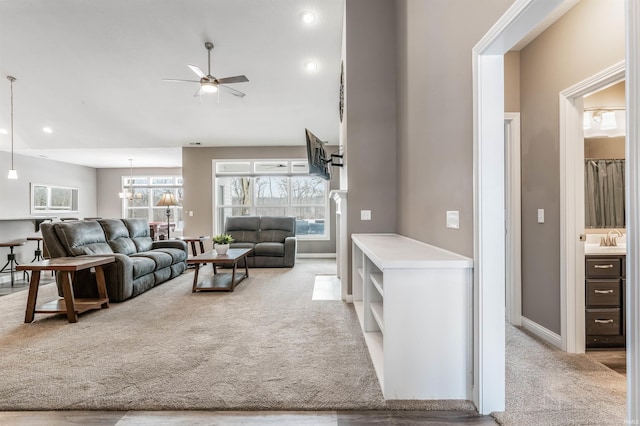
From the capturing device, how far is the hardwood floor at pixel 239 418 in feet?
5.26

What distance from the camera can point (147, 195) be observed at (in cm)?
1079

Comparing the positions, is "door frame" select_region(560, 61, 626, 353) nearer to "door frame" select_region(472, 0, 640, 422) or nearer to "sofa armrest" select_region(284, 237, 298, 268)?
"door frame" select_region(472, 0, 640, 422)

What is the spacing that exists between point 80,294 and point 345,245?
3.20 m

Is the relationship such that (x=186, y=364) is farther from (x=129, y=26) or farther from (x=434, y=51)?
(x=129, y=26)

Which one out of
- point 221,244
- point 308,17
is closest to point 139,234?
point 221,244

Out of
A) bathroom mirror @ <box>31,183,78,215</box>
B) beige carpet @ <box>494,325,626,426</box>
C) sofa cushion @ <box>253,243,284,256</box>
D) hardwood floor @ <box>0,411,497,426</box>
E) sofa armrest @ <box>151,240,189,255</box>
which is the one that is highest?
bathroom mirror @ <box>31,183,78,215</box>

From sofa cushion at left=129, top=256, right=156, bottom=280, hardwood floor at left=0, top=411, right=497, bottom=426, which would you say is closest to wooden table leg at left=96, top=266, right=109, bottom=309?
sofa cushion at left=129, top=256, right=156, bottom=280

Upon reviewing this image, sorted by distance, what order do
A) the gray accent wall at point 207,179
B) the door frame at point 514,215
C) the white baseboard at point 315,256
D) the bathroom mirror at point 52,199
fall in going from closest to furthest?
the door frame at point 514,215, the white baseboard at point 315,256, the gray accent wall at point 207,179, the bathroom mirror at point 52,199

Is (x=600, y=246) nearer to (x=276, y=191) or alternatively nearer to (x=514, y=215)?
(x=514, y=215)

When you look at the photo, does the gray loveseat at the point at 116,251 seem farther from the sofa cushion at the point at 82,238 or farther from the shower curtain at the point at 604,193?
the shower curtain at the point at 604,193

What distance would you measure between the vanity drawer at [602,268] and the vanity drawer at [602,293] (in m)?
0.05

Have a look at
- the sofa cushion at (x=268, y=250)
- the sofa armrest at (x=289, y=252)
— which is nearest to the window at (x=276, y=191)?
the sofa armrest at (x=289, y=252)

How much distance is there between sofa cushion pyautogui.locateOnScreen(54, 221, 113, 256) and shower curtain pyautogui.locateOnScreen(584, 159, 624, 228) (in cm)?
534

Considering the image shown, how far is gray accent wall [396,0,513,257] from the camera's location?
1801 millimetres
